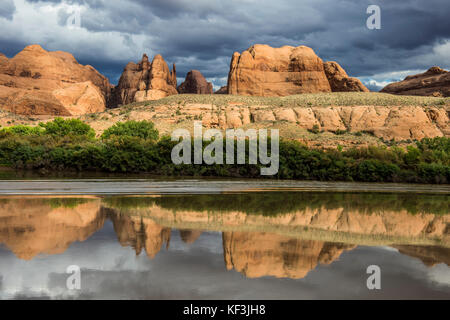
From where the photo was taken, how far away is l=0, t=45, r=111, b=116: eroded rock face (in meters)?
121

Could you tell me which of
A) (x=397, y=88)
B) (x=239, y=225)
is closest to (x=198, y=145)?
(x=239, y=225)

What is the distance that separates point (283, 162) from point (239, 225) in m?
22.9

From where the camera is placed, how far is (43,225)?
907cm

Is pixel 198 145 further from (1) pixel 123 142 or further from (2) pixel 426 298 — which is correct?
(2) pixel 426 298

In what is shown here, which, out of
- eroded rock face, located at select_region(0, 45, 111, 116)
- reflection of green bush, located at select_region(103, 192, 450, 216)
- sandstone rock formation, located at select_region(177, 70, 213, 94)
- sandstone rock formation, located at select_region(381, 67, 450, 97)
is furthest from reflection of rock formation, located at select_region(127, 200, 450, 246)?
sandstone rock formation, located at select_region(177, 70, 213, 94)

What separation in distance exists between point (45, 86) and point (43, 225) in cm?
13830

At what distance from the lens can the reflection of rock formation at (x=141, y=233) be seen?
24.6 ft

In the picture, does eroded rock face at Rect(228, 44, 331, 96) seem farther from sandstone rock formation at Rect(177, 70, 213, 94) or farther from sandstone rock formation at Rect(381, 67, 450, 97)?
sandstone rock formation at Rect(177, 70, 213, 94)

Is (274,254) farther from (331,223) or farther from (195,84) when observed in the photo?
(195,84)

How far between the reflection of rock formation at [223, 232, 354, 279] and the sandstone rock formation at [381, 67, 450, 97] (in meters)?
115

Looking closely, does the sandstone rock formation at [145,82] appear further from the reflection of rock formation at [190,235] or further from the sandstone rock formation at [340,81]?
the reflection of rock formation at [190,235]

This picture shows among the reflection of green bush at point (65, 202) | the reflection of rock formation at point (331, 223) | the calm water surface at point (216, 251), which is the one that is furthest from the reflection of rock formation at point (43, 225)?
the reflection of rock formation at point (331, 223)

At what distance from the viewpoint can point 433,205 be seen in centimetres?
1557
